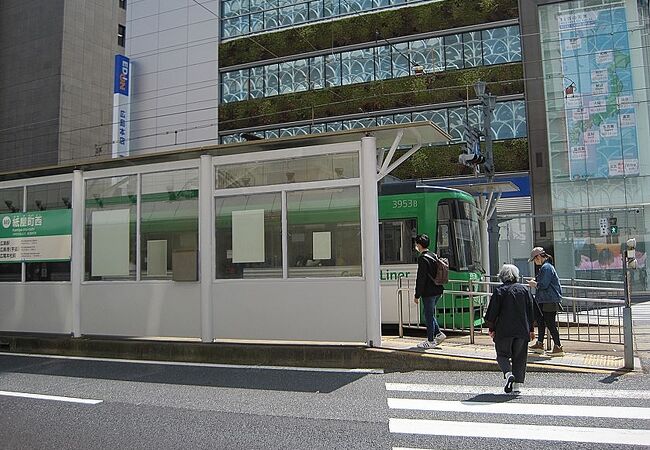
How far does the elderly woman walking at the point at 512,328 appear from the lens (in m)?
7.22

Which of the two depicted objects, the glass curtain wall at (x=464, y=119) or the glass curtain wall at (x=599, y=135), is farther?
the glass curtain wall at (x=464, y=119)

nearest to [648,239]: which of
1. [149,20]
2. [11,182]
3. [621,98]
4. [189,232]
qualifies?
[621,98]

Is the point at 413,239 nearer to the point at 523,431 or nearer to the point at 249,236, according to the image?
the point at 249,236

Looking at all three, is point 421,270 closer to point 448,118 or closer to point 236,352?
point 236,352

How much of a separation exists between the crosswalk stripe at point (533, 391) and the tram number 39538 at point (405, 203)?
5.49 meters

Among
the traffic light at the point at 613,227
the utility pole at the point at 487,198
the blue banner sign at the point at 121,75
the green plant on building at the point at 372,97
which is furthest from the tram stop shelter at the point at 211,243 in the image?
the blue banner sign at the point at 121,75

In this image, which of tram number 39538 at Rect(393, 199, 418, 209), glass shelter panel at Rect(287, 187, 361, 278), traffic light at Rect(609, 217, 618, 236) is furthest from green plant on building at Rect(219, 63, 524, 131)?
glass shelter panel at Rect(287, 187, 361, 278)

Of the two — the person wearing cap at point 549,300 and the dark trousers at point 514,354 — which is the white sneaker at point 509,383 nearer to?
the dark trousers at point 514,354

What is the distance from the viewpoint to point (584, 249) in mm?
25359

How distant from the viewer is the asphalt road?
18.3ft

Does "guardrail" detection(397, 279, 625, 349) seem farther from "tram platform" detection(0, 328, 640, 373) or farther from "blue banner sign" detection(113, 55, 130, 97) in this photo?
"blue banner sign" detection(113, 55, 130, 97)

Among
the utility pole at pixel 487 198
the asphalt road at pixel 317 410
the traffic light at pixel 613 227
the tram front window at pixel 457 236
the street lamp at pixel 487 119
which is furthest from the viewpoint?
the traffic light at pixel 613 227

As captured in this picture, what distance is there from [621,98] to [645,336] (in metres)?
16.2

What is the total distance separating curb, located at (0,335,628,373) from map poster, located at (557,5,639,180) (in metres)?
19.2
